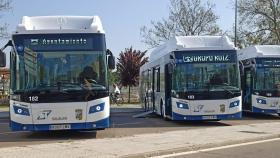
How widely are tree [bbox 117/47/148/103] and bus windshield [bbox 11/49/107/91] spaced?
136ft

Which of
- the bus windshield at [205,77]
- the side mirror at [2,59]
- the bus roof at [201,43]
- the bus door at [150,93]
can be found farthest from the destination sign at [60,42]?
the bus door at [150,93]

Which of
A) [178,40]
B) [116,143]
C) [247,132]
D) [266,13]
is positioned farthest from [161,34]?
[116,143]

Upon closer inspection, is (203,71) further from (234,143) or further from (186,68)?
(234,143)

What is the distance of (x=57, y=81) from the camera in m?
15.5

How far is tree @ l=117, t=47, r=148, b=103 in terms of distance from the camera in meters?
57.9

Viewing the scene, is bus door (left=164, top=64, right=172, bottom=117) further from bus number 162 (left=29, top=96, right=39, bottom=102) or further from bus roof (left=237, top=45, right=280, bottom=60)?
bus number 162 (left=29, top=96, right=39, bottom=102)

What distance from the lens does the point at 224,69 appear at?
20.9 meters

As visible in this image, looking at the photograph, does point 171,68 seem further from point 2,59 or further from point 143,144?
point 2,59

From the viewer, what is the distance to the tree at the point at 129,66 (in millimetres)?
57931

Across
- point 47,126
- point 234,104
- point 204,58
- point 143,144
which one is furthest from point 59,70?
point 234,104

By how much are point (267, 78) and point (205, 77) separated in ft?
18.2

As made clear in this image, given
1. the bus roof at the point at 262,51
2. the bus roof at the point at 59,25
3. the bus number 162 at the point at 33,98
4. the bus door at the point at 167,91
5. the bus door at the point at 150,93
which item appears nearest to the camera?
the bus number 162 at the point at 33,98

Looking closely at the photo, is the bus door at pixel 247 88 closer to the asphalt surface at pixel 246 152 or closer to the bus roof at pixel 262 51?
the bus roof at pixel 262 51

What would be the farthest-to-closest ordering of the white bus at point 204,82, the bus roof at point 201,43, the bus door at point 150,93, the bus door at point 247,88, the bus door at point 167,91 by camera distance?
the bus door at point 150,93
the bus door at point 247,88
the bus door at point 167,91
the bus roof at point 201,43
the white bus at point 204,82
